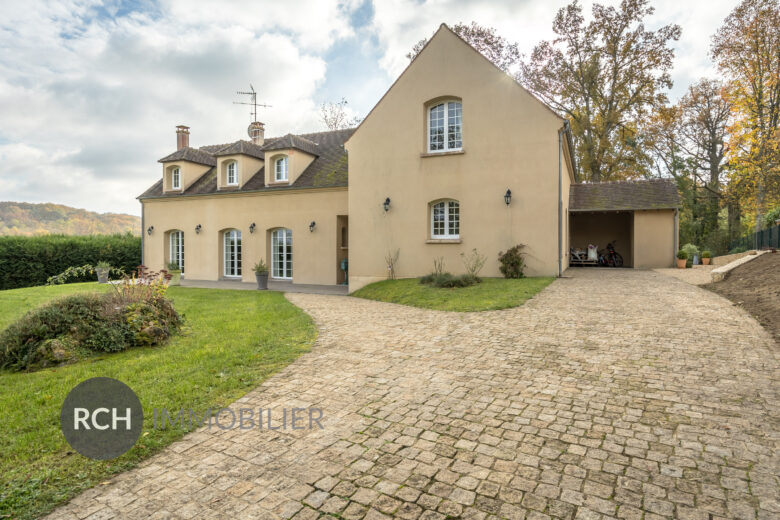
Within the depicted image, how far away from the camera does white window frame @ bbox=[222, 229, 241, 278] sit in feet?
65.2

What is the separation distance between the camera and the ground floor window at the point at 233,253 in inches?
780

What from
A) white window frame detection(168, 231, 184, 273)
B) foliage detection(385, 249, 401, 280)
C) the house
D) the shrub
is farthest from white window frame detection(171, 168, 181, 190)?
the shrub

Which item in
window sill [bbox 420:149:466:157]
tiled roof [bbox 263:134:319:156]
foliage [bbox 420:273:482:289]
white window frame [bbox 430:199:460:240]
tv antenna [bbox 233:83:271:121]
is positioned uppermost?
tv antenna [bbox 233:83:271:121]

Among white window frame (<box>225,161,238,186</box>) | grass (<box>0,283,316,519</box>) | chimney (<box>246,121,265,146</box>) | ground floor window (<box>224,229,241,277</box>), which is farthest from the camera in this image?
chimney (<box>246,121,265,146</box>)

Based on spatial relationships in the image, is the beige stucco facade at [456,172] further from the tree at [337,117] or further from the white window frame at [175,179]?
the tree at [337,117]

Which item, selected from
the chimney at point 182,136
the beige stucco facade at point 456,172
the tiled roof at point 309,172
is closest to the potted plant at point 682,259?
the beige stucco facade at point 456,172

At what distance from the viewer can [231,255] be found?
20031 mm

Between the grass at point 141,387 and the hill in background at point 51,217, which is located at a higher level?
the hill in background at point 51,217

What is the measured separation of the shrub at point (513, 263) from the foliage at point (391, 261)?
11.9 feet

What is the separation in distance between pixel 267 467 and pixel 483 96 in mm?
13315

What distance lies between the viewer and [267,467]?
9.93ft

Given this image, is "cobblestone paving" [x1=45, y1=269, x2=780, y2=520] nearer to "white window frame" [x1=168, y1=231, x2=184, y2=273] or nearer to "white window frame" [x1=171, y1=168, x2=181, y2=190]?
"white window frame" [x1=168, y1=231, x2=184, y2=273]

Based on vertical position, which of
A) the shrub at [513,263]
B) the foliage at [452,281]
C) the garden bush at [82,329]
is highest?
the shrub at [513,263]

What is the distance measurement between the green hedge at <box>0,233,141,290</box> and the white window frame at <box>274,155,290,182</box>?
1144cm
